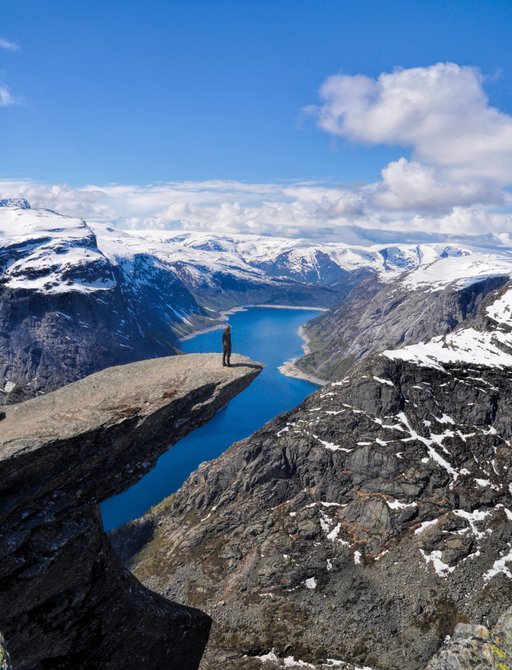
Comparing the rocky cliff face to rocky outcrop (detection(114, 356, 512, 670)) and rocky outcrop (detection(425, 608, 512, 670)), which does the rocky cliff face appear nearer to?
rocky outcrop (detection(114, 356, 512, 670))

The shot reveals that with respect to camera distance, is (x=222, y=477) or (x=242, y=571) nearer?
(x=242, y=571)

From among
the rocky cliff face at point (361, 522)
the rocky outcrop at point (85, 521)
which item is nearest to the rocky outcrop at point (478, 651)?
the rocky outcrop at point (85, 521)

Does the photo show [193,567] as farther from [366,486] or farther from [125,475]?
[125,475]

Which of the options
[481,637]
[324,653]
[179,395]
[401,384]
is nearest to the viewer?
[481,637]

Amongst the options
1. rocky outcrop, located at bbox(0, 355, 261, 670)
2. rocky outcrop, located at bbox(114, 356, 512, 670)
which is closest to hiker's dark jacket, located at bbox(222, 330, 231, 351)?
rocky outcrop, located at bbox(0, 355, 261, 670)

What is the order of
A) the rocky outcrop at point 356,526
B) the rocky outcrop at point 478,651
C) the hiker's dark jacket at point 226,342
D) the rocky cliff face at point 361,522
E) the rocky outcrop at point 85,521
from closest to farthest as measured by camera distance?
the rocky outcrop at point 478,651
the rocky outcrop at point 85,521
the hiker's dark jacket at point 226,342
the rocky cliff face at point 361,522
the rocky outcrop at point 356,526

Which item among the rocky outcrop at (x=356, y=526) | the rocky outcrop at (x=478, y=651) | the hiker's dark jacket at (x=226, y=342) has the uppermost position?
the hiker's dark jacket at (x=226, y=342)

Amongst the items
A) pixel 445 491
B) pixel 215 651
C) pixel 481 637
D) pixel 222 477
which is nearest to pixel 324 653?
pixel 215 651

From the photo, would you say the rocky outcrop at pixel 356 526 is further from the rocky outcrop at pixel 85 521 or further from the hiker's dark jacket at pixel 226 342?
the hiker's dark jacket at pixel 226 342
